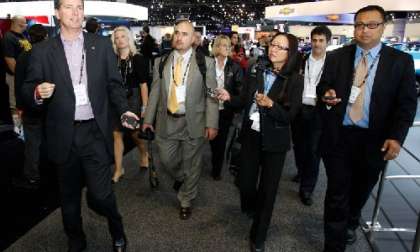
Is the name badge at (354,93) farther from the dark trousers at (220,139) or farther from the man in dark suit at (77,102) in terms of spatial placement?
the dark trousers at (220,139)

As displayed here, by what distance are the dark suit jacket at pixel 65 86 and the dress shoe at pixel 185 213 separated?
3.89ft

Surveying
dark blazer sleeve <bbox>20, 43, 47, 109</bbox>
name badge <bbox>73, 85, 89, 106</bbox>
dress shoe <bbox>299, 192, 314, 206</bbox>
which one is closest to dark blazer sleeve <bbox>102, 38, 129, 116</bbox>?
name badge <bbox>73, 85, 89, 106</bbox>

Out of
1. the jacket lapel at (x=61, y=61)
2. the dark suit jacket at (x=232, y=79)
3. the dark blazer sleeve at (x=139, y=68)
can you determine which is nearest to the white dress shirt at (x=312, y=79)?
the dark suit jacket at (x=232, y=79)

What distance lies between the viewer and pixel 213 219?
11.1 ft

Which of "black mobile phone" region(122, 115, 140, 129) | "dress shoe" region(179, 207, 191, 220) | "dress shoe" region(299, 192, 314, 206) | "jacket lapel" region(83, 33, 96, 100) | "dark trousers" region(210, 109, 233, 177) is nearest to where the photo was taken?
"jacket lapel" region(83, 33, 96, 100)

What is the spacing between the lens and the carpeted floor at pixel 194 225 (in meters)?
2.92

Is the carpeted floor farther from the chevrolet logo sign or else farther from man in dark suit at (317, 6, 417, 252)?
the chevrolet logo sign

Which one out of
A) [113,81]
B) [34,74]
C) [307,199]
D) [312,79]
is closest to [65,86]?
[34,74]

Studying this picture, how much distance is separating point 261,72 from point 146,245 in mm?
1659

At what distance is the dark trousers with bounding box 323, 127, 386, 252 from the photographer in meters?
2.51

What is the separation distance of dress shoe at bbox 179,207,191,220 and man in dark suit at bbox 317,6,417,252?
1268mm

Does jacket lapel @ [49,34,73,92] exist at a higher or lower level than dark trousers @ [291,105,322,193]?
higher

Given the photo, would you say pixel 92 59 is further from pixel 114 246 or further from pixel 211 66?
pixel 114 246

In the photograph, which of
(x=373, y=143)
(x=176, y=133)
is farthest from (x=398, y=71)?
(x=176, y=133)
